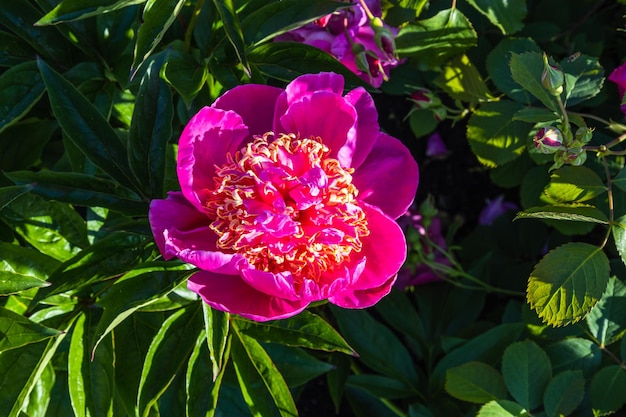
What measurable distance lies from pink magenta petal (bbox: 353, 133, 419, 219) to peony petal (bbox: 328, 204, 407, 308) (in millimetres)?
42

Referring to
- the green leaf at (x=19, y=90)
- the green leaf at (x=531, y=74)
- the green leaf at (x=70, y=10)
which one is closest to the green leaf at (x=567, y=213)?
the green leaf at (x=531, y=74)

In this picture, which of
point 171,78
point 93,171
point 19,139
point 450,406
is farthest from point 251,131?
point 450,406

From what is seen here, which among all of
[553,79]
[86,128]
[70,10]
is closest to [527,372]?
[553,79]

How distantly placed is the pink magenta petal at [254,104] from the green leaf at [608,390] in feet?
2.48

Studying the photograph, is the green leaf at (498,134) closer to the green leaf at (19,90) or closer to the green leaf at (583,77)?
the green leaf at (583,77)

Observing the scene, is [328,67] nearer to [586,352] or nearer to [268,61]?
[268,61]

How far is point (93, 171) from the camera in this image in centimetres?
121

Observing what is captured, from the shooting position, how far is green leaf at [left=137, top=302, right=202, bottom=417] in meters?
0.98

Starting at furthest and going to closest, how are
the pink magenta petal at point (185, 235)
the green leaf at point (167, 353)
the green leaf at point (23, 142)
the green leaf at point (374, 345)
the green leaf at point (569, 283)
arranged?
1. the green leaf at point (374, 345)
2. the green leaf at point (23, 142)
3. the green leaf at point (569, 283)
4. the green leaf at point (167, 353)
5. the pink magenta petal at point (185, 235)

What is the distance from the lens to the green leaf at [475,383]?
1301 mm

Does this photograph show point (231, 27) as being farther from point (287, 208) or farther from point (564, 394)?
point (564, 394)

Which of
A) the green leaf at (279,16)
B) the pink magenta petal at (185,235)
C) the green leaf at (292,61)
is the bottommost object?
the pink magenta petal at (185,235)

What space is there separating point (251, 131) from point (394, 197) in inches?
9.0

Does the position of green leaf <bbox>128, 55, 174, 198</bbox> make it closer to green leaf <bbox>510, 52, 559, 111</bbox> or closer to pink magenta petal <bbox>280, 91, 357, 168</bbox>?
pink magenta petal <bbox>280, 91, 357, 168</bbox>
